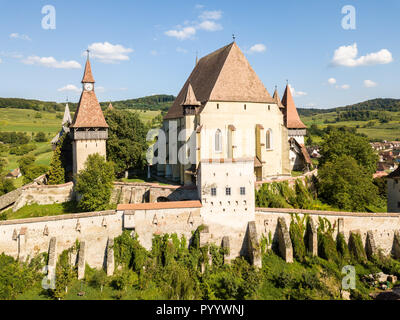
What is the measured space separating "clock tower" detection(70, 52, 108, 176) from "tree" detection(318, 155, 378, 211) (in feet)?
76.9

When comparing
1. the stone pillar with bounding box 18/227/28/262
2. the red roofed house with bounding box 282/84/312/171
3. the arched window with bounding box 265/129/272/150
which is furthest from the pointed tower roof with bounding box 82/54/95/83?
the red roofed house with bounding box 282/84/312/171

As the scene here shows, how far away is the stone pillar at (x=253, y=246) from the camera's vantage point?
23094 millimetres

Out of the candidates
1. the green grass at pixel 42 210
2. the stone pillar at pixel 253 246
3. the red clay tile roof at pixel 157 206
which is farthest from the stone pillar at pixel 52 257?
the stone pillar at pixel 253 246

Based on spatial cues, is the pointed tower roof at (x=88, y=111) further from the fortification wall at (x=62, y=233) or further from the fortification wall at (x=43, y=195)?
the fortification wall at (x=62, y=233)

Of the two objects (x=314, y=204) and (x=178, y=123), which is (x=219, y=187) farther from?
(x=178, y=123)

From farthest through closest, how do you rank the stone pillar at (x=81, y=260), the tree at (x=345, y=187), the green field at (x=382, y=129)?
the green field at (x=382, y=129), the tree at (x=345, y=187), the stone pillar at (x=81, y=260)

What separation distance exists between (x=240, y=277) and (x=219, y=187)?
666cm

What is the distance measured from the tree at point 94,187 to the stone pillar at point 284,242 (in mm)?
14687

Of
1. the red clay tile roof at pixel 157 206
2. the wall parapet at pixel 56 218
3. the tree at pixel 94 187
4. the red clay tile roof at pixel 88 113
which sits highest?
the red clay tile roof at pixel 88 113

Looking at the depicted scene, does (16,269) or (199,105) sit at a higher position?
(199,105)

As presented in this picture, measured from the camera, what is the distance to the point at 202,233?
77.0 ft

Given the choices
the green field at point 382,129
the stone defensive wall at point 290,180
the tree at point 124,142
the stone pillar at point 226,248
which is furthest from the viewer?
the green field at point 382,129
